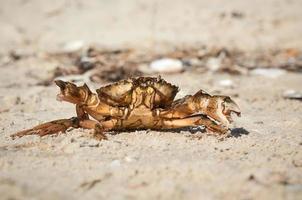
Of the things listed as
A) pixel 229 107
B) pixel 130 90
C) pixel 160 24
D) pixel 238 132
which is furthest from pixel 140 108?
pixel 160 24

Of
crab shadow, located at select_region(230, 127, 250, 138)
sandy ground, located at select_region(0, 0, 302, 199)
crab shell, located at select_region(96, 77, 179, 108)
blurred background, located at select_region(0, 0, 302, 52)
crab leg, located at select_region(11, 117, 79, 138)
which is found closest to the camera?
sandy ground, located at select_region(0, 0, 302, 199)

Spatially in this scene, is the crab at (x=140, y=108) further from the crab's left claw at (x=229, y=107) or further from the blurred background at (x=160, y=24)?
the blurred background at (x=160, y=24)

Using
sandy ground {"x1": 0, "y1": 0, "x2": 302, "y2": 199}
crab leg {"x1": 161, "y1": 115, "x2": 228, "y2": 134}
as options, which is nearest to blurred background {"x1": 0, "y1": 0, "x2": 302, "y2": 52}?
sandy ground {"x1": 0, "y1": 0, "x2": 302, "y2": 199}

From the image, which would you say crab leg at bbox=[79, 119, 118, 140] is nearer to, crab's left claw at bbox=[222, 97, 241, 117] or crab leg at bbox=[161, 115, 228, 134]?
crab leg at bbox=[161, 115, 228, 134]

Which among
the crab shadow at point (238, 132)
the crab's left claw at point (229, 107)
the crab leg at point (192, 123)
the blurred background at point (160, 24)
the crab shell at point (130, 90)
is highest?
the blurred background at point (160, 24)

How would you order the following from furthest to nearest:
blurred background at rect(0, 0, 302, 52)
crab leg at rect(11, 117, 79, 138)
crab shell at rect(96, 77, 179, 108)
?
blurred background at rect(0, 0, 302, 52) → crab leg at rect(11, 117, 79, 138) → crab shell at rect(96, 77, 179, 108)

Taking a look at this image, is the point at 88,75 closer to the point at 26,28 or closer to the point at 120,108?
the point at 120,108

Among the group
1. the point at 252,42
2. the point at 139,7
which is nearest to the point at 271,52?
the point at 252,42

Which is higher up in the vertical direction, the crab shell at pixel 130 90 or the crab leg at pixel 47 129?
the crab shell at pixel 130 90

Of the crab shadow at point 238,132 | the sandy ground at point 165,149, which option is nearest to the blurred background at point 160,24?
the sandy ground at point 165,149

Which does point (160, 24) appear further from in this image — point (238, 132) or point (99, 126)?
point (99, 126)
